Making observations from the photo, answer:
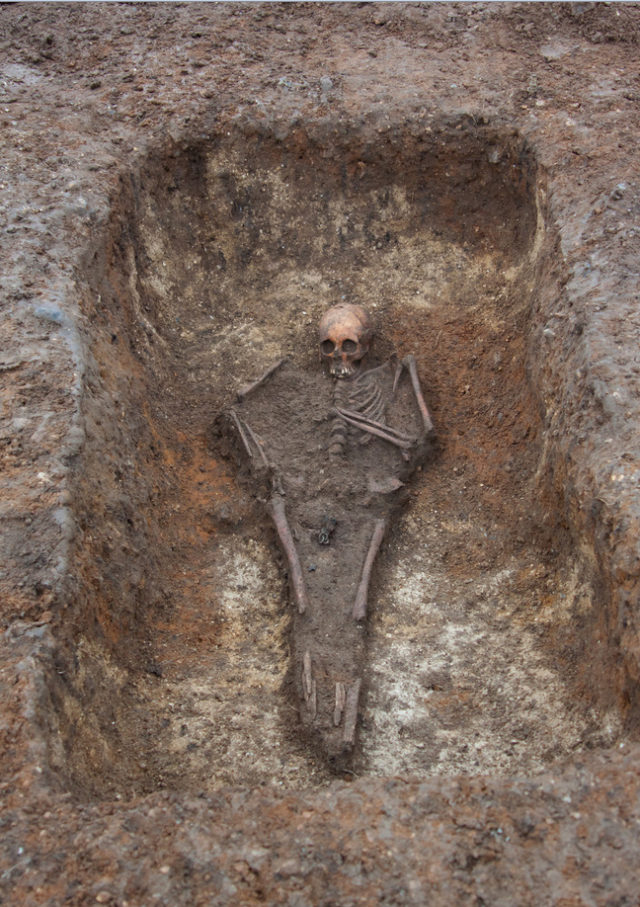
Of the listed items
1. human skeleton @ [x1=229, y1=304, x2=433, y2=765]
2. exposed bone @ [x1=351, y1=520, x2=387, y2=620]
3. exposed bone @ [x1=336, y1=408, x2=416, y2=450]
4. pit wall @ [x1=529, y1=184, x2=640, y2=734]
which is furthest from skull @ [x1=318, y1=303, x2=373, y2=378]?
exposed bone @ [x1=351, y1=520, x2=387, y2=620]

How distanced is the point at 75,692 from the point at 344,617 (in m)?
1.74

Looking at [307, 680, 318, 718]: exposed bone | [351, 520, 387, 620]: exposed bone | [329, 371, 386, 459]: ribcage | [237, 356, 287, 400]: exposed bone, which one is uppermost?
[237, 356, 287, 400]: exposed bone

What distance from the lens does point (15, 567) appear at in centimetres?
448

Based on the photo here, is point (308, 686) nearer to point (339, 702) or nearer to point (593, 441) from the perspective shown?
point (339, 702)

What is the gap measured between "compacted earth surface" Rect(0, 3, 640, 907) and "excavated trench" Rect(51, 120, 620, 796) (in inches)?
0.9

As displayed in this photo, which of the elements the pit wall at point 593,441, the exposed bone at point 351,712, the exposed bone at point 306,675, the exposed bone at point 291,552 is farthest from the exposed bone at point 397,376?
the exposed bone at point 351,712

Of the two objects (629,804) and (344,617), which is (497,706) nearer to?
(344,617)

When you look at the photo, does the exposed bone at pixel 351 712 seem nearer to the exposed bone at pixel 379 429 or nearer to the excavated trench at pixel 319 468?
the excavated trench at pixel 319 468

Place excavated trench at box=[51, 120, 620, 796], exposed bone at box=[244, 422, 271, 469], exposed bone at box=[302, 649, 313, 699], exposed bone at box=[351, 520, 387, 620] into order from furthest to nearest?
exposed bone at box=[244, 422, 271, 469] → exposed bone at box=[351, 520, 387, 620] → exposed bone at box=[302, 649, 313, 699] → excavated trench at box=[51, 120, 620, 796]

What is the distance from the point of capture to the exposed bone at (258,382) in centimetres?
669

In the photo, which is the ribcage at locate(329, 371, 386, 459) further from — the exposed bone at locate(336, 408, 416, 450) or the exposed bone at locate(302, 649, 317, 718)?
the exposed bone at locate(302, 649, 317, 718)

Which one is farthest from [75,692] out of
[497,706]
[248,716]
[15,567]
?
[497,706]

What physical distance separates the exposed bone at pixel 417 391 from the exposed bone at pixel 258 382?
1055 mm

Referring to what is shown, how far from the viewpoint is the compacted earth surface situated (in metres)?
3.54
